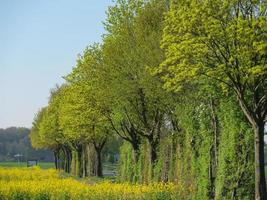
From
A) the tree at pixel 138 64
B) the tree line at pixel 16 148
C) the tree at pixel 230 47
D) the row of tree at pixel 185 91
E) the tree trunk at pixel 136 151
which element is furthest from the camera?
the tree line at pixel 16 148

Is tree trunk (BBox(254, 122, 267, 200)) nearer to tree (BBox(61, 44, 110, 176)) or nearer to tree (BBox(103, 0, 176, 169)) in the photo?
tree (BBox(103, 0, 176, 169))

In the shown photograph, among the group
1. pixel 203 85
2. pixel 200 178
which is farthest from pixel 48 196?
pixel 203 85

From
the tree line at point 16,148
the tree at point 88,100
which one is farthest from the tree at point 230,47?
the tree line at point 16,148

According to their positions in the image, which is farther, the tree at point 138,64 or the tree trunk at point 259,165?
the tree at point 138,64

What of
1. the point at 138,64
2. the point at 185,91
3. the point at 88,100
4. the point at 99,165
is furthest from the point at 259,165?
the point at 99,165

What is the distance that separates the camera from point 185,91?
2722 centimetres

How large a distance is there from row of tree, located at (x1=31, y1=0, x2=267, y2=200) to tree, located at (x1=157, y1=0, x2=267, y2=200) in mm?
35

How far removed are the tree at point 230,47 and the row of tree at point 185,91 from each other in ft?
0.11

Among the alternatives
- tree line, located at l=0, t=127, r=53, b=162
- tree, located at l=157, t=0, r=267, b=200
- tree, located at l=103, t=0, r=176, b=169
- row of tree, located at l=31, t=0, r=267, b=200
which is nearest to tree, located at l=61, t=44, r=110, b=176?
row of tree, located at l=31, t=0, r=267, b=200

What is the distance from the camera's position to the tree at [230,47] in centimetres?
1675

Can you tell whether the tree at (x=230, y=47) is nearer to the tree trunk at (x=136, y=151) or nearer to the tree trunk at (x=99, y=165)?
the tree trunk at (x=136, y=151)

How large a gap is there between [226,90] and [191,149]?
696 cm

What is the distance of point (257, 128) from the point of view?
58.5 ft

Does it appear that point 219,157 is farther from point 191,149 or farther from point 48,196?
point 48,196
